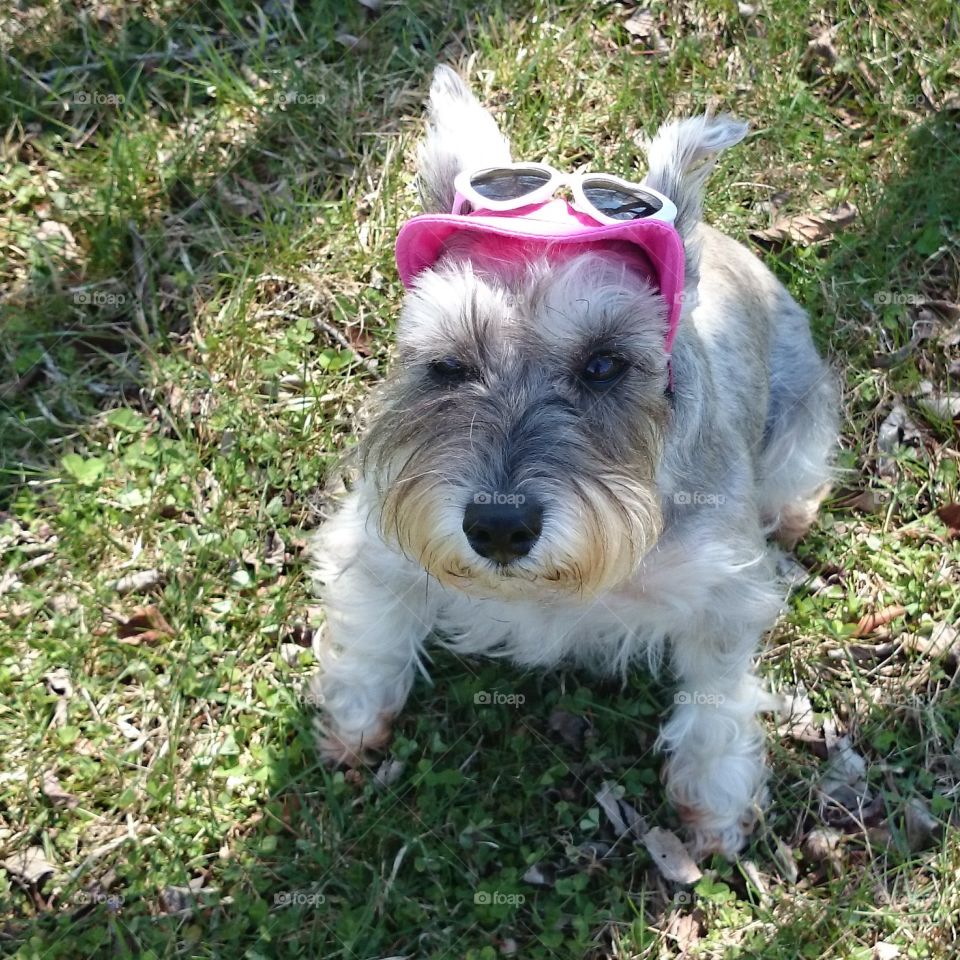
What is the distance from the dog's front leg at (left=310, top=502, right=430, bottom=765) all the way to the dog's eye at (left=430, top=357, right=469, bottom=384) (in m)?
0.88

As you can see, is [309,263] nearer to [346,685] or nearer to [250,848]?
[346,685]

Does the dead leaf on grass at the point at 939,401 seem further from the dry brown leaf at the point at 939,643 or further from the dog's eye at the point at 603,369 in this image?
the dog's eye at the point at 603,369

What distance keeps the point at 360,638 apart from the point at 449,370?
1576 mm

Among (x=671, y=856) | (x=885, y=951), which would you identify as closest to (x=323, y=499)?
(x=671, y=856)

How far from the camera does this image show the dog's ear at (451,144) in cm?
392

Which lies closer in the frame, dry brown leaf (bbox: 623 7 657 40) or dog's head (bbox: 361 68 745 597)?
dog's head (bbox: 361 68 745 597)

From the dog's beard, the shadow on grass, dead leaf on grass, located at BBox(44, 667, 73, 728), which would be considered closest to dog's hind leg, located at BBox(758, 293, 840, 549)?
the dog's beard

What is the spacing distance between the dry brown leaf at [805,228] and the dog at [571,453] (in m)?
1.64

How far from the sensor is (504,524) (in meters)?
3.36

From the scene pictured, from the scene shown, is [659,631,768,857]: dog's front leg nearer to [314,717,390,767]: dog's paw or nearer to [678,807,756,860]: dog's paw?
[678,807,756,860]: dog's paw

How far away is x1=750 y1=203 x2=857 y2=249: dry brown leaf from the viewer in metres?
6.40

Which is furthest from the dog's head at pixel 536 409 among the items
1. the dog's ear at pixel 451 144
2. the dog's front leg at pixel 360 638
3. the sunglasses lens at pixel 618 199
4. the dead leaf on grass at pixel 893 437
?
the dead leaf on grass at pixel 893 437

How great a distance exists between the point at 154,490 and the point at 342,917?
92.0 inches

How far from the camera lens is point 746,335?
470cm
